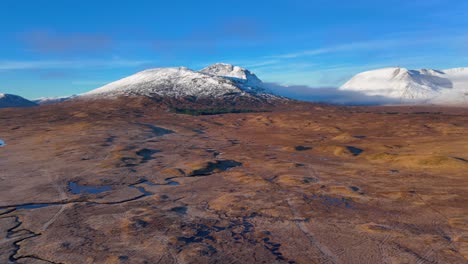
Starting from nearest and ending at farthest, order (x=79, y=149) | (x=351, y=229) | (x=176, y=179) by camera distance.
A: (x=351, y=229), (x=176, y=179), (x=79, y=149)

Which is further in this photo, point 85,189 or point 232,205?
point 85,189

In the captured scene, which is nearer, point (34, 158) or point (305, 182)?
point (305, 182)

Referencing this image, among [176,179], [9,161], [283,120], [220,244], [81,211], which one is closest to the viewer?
[220,244]

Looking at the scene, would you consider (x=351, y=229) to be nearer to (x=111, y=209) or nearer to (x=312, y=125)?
(x=111, y=209)

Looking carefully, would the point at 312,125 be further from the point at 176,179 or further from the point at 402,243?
the point at 402,243

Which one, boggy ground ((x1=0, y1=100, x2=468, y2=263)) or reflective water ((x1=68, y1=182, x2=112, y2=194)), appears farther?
reflective water ((x1=68, y1=182, x2=112, y2=194))

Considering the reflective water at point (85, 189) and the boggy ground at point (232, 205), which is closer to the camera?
the boggy ground at point (232, 205)

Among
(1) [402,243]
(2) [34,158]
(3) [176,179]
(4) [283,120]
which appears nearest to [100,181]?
(3) [176,179]
